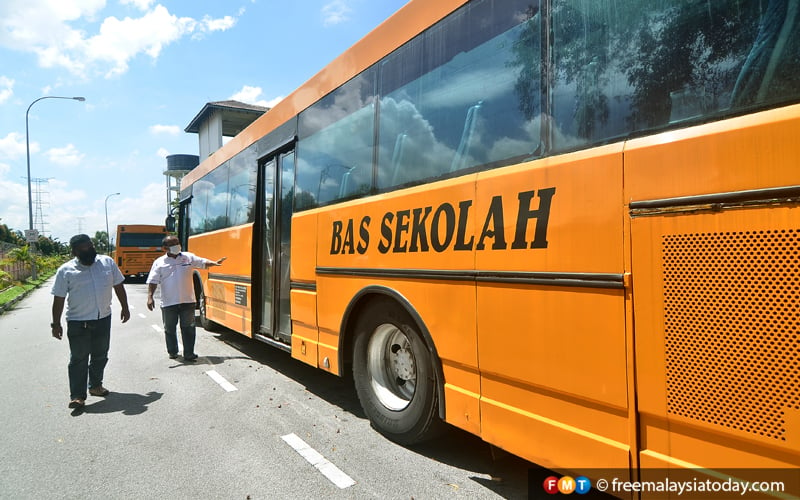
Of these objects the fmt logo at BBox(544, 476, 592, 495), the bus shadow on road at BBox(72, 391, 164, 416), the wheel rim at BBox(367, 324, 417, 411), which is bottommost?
the bus shadow on road at BBox(72, 391, 164, 416)

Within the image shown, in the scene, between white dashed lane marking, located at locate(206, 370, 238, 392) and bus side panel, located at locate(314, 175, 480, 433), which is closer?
bus side panel, located at locate(314, 175, 480, 433)

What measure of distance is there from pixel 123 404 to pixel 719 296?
17.9 ft

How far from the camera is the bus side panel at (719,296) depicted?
5.52ft

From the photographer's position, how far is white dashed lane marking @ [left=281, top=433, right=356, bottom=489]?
3.17m

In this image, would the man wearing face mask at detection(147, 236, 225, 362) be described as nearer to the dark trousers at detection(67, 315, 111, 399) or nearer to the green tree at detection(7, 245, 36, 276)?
the dark trousers at detection(67, 315, 111, 399)

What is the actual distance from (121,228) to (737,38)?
27890 millimetres

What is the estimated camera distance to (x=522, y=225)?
257 cm

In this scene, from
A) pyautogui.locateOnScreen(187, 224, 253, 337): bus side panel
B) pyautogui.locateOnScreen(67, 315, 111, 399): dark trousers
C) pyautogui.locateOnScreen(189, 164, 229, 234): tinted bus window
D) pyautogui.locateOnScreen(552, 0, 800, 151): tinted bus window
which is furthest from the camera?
pyautogui.locateOnScreen(189, 164, 229, 234): tinted bus window

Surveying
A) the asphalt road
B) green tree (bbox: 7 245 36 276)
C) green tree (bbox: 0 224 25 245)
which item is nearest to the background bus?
green tree (bbox: 7 245 36 276)

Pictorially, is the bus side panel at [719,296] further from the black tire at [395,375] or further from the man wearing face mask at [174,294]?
the man wearing face mask at [174,294]

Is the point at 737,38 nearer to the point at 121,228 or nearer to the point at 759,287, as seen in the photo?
the point at 759,287

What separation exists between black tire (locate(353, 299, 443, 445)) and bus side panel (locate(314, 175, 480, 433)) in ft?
0.71

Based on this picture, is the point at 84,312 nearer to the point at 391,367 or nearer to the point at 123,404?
the point at 123,404

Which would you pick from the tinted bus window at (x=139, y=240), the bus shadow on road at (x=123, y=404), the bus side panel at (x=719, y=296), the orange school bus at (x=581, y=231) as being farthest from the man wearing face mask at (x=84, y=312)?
the tinted bus window at (x=139, y=240)
